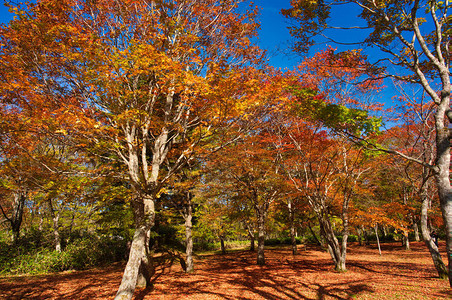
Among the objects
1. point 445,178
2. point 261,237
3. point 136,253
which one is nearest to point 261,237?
point 261,237

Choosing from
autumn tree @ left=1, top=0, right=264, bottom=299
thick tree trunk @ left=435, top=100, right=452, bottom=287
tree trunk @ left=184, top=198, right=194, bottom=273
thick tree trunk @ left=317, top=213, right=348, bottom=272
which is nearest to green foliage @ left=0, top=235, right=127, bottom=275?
tree trunk @ left=184, top=198, right=194, bottom=273

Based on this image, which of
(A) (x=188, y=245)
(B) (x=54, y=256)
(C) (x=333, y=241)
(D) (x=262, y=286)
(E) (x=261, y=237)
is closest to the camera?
(D) (x=262, y=286)

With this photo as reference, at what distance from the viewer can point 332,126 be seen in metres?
6.18

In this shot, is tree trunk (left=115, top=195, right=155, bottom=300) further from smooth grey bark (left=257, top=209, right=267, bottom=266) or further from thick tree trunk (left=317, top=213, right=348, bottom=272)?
smooth grey bark (left=257, top=209, right=267, bottom=266)

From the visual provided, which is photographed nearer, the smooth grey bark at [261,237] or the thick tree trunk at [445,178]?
the thick tree trunk at [445,178]

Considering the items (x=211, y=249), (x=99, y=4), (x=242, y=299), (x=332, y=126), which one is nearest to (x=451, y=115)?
(x=332, y=126)

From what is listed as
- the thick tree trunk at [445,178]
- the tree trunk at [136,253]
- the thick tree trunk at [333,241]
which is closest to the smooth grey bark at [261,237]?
the thick tree trunk at [333,241]

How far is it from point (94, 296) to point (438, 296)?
1064 cm

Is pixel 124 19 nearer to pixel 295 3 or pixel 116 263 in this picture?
pixel 295 3

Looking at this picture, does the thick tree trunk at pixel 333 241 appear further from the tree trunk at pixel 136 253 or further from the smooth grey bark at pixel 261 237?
the tree trunk at pixel 136 253

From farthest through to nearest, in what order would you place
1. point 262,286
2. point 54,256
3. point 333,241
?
point 54,256 → point 333,241 → point 262,286

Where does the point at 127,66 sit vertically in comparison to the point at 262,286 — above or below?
above

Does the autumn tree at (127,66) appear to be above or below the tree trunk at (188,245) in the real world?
above

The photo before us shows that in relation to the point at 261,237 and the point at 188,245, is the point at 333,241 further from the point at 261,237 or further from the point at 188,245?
the point at 188,245
